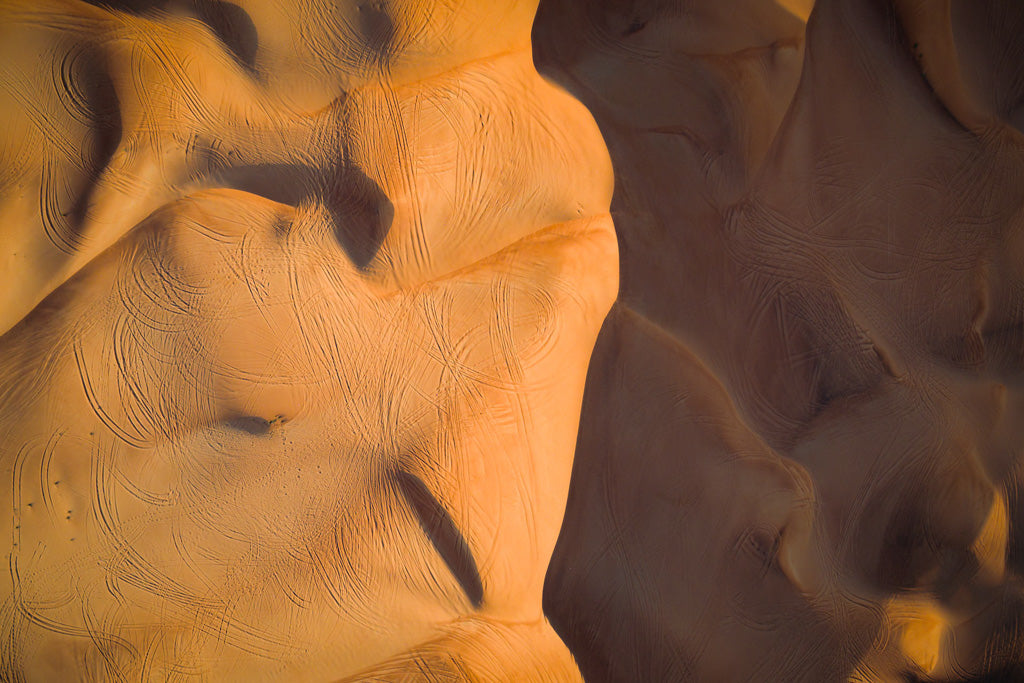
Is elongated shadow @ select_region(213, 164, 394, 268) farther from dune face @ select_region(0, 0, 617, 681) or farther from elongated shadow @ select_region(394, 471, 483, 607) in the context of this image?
elongated shadow @ select_region(394, 471, 483, 607)

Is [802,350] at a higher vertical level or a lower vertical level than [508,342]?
lower

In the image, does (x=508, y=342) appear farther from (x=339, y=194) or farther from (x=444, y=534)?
(x=339, y=194)

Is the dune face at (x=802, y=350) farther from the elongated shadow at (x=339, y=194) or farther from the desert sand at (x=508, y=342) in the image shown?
the elongated shadow at (x=339, y=194)

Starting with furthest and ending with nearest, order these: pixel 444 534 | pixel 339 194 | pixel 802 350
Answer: pixel 802 350 → pixel 339 194 → pixel 444 534

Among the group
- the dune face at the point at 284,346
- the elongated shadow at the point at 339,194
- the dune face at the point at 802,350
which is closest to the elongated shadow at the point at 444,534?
the dune face at the point at 284,346

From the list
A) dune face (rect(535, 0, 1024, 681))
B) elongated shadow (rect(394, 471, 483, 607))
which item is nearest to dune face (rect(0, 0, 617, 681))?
elongated shadow (rect(394, 471, 483, 607))

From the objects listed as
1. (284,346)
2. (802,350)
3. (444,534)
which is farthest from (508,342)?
(802,350)

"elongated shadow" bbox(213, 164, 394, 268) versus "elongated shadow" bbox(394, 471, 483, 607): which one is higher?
"elongated shadow" bbox(213, 164, 394, 268)
